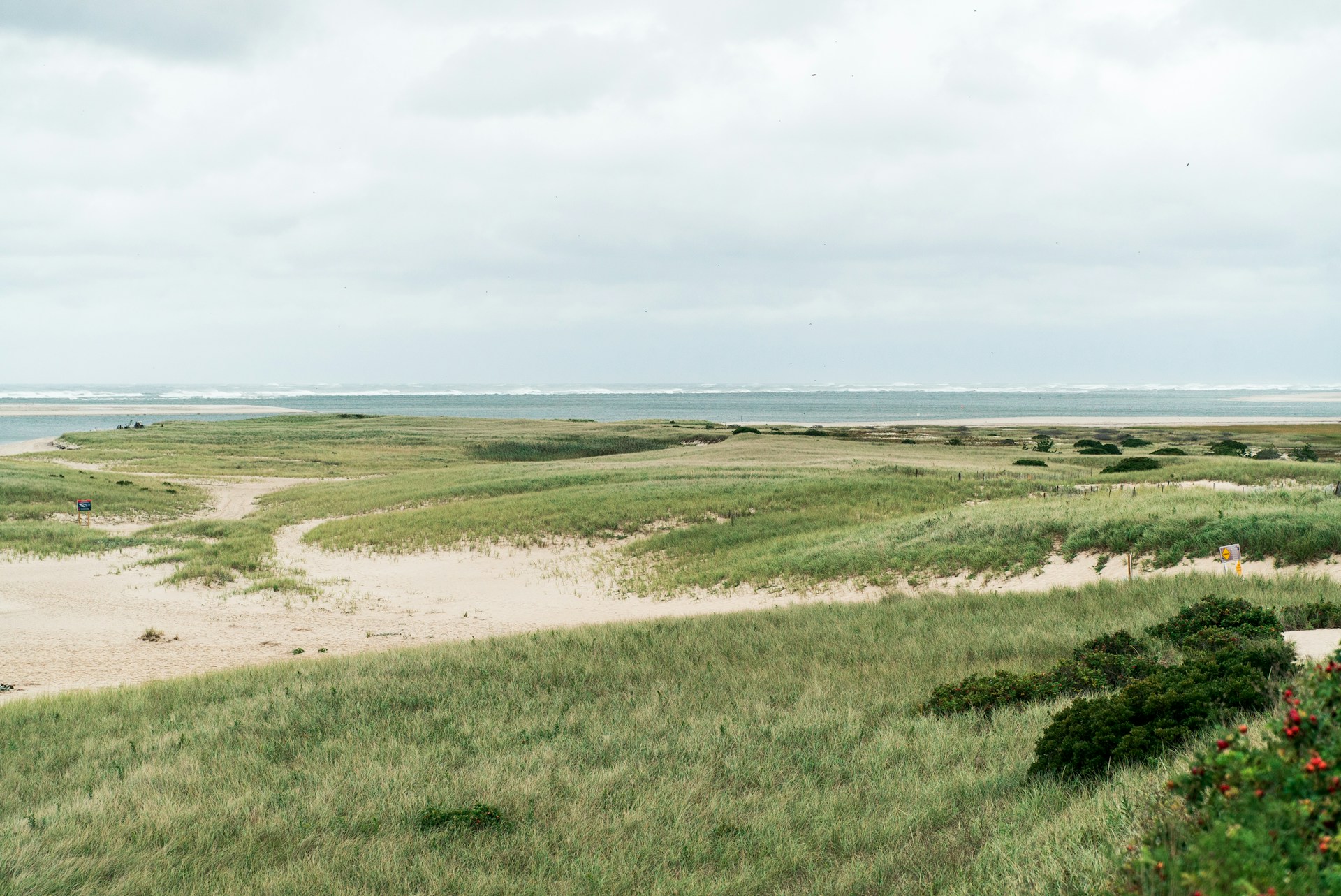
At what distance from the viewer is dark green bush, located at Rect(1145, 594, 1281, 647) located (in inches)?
373

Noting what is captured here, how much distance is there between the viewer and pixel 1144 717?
22.8ft

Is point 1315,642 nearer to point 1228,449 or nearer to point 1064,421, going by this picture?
point 1228,449

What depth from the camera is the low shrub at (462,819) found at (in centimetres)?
619

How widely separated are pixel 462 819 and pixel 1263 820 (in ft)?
16.1

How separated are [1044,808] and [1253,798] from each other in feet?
8.31

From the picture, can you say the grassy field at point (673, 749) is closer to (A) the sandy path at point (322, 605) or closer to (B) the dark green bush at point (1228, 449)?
(A) the sandy path at point (322, 605)

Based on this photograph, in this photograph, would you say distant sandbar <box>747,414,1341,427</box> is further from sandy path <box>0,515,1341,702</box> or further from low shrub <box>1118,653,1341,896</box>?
low shrub <box>1118,653,1341,896</box>

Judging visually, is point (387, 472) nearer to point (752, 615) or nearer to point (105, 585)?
point (105, 585)

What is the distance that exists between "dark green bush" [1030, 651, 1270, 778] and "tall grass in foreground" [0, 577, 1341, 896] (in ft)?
1.27

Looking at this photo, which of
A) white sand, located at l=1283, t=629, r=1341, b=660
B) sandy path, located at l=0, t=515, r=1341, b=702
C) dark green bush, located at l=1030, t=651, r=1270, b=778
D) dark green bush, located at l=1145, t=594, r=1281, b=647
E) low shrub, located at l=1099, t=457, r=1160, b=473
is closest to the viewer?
dark green bush, located at l=1030, t=651, r=1270, b=778

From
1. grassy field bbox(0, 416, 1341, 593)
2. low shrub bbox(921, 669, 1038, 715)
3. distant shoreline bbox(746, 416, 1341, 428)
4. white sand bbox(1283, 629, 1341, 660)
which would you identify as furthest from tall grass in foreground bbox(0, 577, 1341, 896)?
distant shoreline bbox(746, 416, 1341, 428)

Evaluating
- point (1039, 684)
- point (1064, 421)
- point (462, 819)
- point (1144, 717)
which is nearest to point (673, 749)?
point (462, 819)

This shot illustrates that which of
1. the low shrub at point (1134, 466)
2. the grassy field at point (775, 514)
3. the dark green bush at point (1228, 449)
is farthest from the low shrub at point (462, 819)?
the dark green bush at point (1228, 449)

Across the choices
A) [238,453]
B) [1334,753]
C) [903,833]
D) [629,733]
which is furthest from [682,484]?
[238,453]
